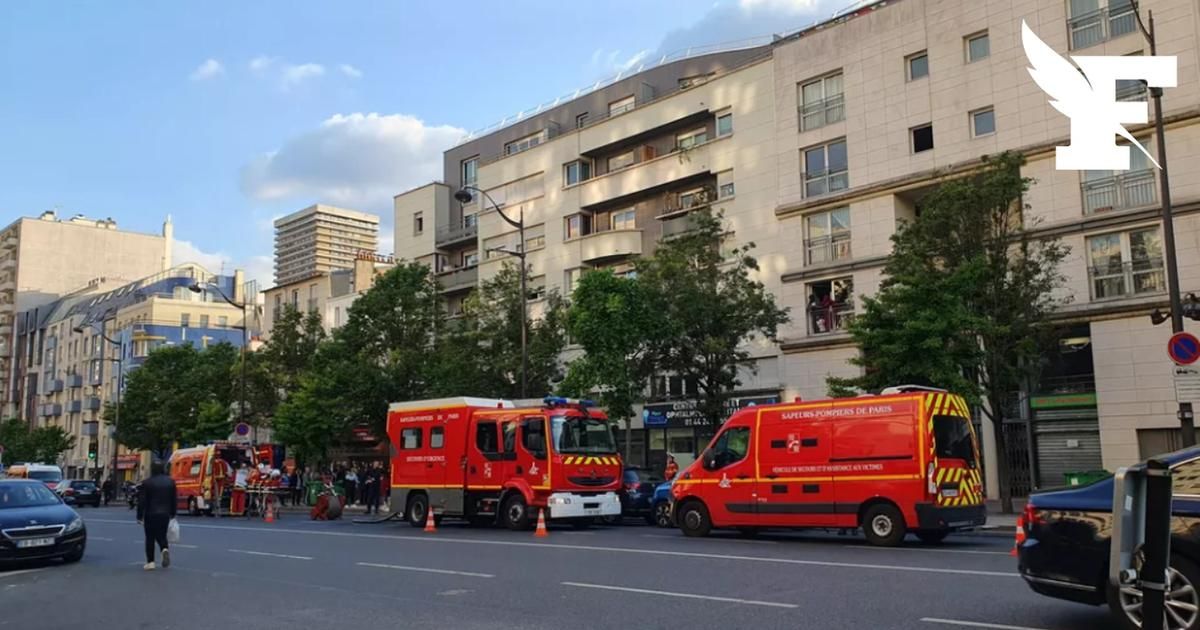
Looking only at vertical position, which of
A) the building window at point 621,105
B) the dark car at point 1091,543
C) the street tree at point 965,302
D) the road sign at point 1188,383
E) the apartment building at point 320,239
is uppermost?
the apartment building at point 320,239

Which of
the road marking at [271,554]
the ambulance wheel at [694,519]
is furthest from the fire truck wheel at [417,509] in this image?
the ambulance wheel at [694,519]

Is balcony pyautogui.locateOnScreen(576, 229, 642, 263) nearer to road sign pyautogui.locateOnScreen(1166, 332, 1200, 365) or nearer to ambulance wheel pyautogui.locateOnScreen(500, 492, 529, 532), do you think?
ambulance wheel pyautogui.locateOnScreen(500, 492, 529, 532)

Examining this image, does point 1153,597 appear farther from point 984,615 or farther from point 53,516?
point 53,516

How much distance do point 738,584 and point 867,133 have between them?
23.2m

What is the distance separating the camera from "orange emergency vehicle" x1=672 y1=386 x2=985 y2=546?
15.4m

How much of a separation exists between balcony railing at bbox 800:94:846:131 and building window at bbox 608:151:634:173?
32.0ft

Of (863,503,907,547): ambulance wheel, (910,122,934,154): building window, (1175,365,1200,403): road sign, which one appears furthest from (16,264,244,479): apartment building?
(1175,365,1200,403): road sign

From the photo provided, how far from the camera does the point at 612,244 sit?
130 feet

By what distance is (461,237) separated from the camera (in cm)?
4925

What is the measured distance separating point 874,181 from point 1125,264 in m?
7.85

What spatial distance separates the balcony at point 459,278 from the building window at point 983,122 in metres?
25.0

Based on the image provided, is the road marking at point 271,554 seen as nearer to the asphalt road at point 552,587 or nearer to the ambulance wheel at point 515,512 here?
the asphalt road at point 552,587

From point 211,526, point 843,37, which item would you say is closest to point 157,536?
point 211,526

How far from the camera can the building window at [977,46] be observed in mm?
28859
